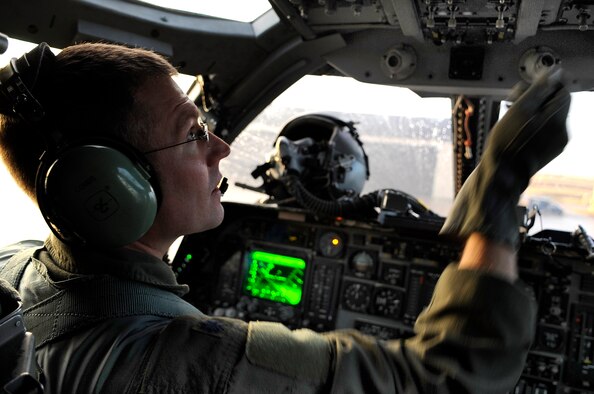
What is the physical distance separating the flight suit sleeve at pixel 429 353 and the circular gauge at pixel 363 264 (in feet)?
7.77

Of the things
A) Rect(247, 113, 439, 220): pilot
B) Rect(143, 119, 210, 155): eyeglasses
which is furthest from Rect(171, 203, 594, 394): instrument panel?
Rect(143, 119, 210, 155): eyeglasses

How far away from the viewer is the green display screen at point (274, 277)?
11.1 feet

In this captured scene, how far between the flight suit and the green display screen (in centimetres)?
242

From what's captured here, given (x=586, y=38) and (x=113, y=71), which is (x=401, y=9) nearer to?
(x=586, y=38)

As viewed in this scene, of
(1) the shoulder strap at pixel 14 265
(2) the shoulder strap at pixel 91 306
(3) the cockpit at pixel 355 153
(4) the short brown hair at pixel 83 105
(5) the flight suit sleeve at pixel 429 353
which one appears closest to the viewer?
(5) the flight suit sleeve at pixel 429 353

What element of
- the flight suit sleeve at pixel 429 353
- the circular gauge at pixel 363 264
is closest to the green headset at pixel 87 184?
the flight suit sleeve at pixel 429 353

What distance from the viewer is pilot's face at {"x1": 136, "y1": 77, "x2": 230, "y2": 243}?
1.12 meters

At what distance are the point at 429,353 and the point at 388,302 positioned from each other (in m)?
2.41

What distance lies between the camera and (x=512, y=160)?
90cm

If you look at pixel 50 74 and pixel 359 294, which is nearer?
pixel 50 74

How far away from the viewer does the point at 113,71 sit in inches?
43.4

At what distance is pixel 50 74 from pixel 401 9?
5.54 feet

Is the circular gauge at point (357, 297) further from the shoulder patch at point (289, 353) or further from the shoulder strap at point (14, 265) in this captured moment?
the shoulder patch at point (289, 353)

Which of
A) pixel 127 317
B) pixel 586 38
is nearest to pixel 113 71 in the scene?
pixel 127 317
